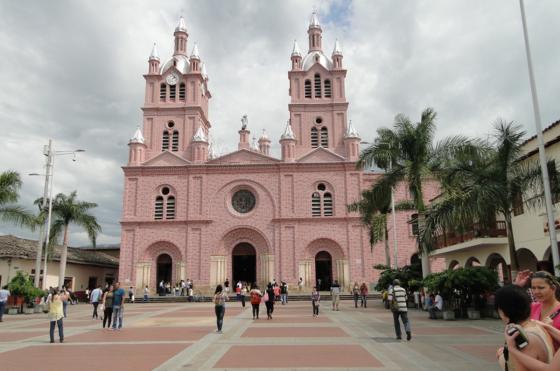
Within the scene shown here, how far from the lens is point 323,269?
128 ft

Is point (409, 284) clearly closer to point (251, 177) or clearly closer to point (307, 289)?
point (307, 289)

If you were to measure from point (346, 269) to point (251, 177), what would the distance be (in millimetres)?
10982

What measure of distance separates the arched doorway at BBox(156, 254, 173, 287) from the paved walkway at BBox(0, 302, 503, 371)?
2281 centimetres

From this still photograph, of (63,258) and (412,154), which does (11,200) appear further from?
(412,154)

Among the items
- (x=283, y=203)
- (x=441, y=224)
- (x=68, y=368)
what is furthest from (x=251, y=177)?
(x=68, y=368)

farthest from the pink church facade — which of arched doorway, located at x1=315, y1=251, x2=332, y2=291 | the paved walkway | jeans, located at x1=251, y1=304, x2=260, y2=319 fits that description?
the paved walkway

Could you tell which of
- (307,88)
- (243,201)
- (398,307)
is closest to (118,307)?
(398,307)

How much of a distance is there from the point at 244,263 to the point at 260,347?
29.1 metres

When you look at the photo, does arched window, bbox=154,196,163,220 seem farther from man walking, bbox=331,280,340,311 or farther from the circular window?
man walking, bbox=331,280,340,311

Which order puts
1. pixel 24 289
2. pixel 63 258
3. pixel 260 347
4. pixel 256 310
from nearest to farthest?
pixel 260 347 < pixel 256 310 < pixel 24 289 < pixel 63 258

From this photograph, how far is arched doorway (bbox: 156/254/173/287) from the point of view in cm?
3941

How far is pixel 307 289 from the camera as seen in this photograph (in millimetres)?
37031

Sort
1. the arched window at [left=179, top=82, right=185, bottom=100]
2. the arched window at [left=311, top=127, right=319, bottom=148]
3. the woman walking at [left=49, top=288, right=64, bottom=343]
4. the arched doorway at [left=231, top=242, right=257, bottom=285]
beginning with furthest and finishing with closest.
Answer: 1. the arched window at [left=179, top=82, right=185, bottom=100]
2. the arched window at [left=311, top=127, right=319, bottom=148]
3. the arched doorway at [left=231, top=242, right=257, bottom=285]
4. the woman walking at [left=49, top=288, right=64, bottom=343]

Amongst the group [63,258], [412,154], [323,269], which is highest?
[412,154]
